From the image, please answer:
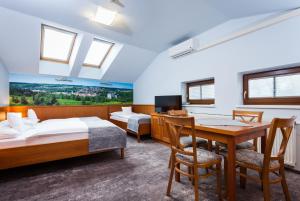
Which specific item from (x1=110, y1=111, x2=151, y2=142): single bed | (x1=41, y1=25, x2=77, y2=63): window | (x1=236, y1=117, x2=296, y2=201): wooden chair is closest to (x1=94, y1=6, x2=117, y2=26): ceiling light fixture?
(x1=41, y1=25, x2=77, y2=63): window

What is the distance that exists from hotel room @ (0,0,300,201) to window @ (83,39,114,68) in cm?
6

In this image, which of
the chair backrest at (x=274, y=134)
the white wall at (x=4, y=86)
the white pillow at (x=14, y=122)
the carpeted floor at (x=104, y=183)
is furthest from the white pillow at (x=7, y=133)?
the chair backrest at (x=274, y=134)

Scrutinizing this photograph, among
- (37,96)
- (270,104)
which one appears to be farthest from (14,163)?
(270,104)

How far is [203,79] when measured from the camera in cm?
350

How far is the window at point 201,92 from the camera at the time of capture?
11.3 ft

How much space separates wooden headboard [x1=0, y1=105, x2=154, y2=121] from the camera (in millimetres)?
4027

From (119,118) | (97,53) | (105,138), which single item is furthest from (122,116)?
(97,53)

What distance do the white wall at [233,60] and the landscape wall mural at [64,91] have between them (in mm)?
2070

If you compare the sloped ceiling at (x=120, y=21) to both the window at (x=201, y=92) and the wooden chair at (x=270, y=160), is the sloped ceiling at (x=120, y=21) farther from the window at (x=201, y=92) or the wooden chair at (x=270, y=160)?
the wooden chair at (x=270, y=160)

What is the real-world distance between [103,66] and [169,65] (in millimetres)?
2247

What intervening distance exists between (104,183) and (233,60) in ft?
9.63

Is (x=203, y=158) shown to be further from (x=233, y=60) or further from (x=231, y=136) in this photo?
(x=233, y=60)

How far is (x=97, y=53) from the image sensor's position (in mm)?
4691

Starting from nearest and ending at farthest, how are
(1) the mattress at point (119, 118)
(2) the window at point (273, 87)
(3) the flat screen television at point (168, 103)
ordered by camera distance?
(2) the window at point (273, 87)
(3) the flat screen television at point (168, 103)
(1) the mattress at point (119, 118)
